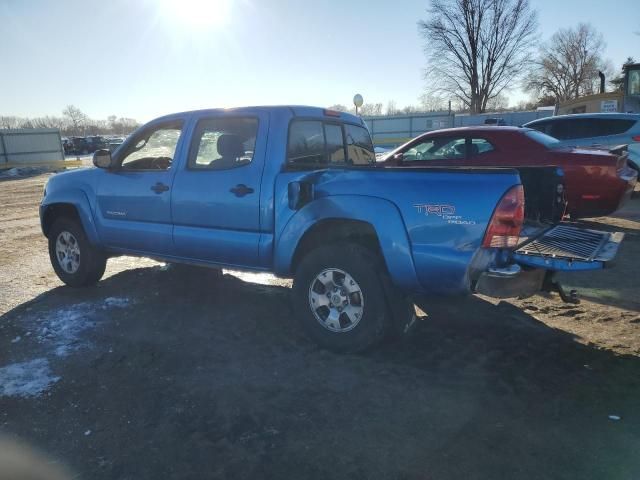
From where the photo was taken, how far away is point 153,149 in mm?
5160

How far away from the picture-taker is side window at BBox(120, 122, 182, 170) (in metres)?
4.91

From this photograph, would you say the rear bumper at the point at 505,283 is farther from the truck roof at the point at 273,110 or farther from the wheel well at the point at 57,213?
the wheel well at the point at 57,213

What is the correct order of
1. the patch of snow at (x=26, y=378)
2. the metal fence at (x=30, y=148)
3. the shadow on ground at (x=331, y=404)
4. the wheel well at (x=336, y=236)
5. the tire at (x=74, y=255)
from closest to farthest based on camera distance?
1. the shadow on ground at (x=331, y=404)
2. the patch of snow at (x=26, y=378)
3. the wheel well at (x=336, y=236)
4. the tire at (x=74, y=255)
5. the metal fence at (x=30, y=148)

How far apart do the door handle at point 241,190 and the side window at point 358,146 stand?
138 cm

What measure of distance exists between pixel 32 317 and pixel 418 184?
3.98 metres

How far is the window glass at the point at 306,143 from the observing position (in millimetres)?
4301

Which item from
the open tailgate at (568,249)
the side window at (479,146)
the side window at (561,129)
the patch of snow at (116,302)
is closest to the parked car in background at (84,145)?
the side window at (561,129)

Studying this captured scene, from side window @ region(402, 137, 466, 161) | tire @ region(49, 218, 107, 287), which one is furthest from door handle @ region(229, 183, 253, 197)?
side window @ region(402, 137, 466, 161)

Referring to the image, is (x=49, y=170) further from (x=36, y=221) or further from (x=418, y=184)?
(x=418, y=184)

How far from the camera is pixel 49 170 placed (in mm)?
28500

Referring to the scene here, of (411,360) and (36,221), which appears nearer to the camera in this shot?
(411,360)

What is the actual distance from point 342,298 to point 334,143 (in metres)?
1.80

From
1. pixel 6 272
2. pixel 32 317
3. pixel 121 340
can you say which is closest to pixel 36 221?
pixel 6 272

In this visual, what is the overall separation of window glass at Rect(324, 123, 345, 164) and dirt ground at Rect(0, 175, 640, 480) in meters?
1.60
